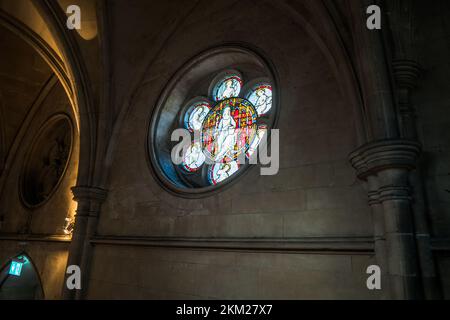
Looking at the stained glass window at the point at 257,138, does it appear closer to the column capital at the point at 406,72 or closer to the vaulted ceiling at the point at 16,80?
the column capital at the point at 406,72

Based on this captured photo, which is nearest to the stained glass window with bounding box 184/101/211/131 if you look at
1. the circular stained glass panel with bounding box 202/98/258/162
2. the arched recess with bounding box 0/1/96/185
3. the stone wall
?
the circular stained glass panel with bounding box 202/98/258/162

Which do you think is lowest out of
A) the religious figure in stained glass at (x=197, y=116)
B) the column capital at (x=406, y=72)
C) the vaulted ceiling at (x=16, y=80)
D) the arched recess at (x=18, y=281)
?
the arched recess at (x=18, y=281)

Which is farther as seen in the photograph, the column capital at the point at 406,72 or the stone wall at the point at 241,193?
the stone wall at the point at 241,193

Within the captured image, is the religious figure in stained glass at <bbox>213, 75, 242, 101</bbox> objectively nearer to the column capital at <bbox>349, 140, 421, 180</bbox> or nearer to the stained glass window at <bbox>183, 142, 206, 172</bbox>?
the stained glass window at <bbox>183, 142, 206, 172</bbox>

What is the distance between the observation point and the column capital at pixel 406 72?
3318 millimetres

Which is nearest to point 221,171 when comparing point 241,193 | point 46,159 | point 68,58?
point 241,193

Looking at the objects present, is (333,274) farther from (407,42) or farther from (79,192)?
(79,192)

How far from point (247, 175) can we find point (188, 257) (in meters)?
1.49

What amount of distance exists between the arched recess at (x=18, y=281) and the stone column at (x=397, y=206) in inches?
339

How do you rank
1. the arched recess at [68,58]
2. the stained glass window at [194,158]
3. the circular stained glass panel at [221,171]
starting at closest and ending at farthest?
the circular stained glass panel at [221,171], the stained glass window at [194,158], the arched recess at [68,58]

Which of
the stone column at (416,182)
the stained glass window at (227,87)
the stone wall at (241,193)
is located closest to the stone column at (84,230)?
the stone wall at (241,193)

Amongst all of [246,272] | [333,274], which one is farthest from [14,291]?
[333,274]

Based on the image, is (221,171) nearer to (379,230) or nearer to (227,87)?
(227,87)

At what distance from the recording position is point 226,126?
5480 mm
